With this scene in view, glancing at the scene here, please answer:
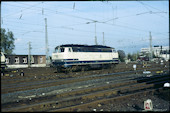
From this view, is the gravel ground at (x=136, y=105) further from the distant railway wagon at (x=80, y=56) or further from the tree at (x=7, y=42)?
the tree at (x=7, y=42)

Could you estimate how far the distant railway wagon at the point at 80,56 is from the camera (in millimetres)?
21047

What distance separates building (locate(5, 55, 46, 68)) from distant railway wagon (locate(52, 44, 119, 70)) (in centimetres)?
2619

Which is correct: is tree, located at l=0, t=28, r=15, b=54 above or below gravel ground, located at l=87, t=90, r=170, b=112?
above

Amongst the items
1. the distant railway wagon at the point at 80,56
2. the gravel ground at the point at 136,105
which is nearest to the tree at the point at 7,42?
the distant railway wagon at the point at 80,56

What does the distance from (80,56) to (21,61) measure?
30.7 metres

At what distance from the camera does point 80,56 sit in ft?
73.2

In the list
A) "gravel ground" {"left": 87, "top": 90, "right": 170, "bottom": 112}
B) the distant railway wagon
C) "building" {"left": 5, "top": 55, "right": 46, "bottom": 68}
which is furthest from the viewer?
"building" {"left": 5, "top": 55, "right": 46, "bottom": 68}

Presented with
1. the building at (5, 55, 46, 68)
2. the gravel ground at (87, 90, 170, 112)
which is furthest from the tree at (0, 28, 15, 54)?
the gravel ground at (87, 90, 170, 112)

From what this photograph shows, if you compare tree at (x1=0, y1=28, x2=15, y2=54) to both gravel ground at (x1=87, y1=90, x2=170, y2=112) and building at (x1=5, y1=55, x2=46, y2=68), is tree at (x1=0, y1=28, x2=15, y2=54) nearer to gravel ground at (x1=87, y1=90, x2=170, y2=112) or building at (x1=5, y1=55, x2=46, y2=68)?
building at (x1=5, y1=55, x2=46, y2=68)

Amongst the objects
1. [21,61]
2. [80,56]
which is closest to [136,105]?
[80,56]

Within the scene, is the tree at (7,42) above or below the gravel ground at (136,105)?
above

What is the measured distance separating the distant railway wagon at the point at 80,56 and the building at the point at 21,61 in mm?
26187

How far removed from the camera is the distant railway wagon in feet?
69.1

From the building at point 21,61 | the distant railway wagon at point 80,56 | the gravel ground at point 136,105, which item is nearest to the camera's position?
the gravel ground at point 136,105
